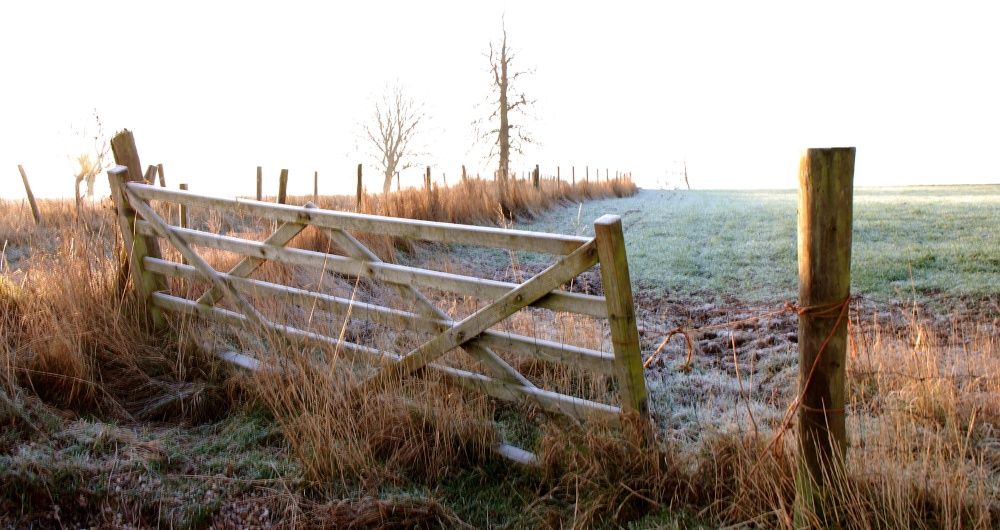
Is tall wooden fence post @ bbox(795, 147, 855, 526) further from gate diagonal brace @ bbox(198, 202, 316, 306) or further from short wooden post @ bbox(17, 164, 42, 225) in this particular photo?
short wooden post @ bbox(17, 164, 42, 225)

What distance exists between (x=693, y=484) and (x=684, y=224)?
1101cm

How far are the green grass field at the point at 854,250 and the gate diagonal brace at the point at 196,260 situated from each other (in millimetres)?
3702

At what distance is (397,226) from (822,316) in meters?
2.19

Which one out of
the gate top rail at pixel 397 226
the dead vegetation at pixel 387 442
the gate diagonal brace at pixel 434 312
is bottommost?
the dead vegetation at pixel 387 442

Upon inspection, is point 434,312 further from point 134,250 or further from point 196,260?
point 134,250

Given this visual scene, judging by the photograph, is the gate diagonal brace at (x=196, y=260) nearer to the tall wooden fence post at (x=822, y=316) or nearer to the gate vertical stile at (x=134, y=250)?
the gate vertical stile at (x=134, y=250)

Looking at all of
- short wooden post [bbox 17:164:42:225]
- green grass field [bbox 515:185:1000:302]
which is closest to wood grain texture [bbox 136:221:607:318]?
green grass field [bbox 515:185:1000:302]

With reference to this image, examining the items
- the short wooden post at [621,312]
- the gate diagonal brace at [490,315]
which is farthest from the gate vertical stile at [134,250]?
the short wooden post at [621,312]

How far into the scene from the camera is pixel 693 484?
115 inches

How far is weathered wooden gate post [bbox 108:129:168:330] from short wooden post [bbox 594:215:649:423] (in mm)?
3428

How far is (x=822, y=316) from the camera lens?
2504 millimetres

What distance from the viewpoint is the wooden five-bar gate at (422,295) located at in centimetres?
318

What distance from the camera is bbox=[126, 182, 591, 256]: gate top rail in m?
3.25

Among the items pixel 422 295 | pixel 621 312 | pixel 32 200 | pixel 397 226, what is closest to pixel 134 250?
pixel 397 226
